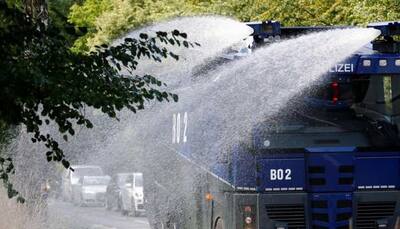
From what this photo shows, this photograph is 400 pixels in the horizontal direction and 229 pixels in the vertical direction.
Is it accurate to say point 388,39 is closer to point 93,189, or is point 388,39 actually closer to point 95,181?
point 93,189

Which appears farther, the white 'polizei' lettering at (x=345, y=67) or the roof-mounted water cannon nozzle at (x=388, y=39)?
the roof-mounted water cannon nozzle at (x=388, y=39)

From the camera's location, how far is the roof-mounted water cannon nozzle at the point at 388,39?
12.6 m

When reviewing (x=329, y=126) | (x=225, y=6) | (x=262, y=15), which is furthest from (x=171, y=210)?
(x=225, y=6)

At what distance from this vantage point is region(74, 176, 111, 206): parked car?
35.9 metres

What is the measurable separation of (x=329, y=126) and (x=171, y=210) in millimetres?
4660

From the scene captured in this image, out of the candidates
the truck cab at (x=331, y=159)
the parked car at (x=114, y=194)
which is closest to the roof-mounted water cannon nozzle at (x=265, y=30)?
the truck cab at (x=331, y=159)

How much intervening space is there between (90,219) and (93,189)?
683cm

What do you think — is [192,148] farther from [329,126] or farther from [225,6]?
[225,6]

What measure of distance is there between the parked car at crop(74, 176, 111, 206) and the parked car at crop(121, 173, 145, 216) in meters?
2.30

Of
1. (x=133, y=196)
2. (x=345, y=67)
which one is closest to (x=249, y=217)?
(x=345, y=67)

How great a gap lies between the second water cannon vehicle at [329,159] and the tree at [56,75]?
3953 mm

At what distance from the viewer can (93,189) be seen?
36.7m

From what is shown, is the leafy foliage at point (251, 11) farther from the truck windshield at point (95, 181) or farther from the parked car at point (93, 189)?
the truck windshield at point (95, 181)

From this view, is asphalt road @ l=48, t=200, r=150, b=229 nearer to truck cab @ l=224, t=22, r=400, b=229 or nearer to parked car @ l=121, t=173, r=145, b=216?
parked car @ l=121, t=173, r=145, b=216
